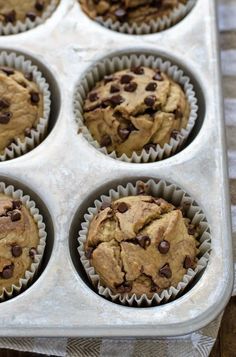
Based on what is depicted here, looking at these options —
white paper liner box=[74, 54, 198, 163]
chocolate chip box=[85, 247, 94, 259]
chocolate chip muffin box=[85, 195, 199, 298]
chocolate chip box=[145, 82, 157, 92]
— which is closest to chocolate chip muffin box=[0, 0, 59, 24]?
white paper liner box=[74, 54, 198, 163]

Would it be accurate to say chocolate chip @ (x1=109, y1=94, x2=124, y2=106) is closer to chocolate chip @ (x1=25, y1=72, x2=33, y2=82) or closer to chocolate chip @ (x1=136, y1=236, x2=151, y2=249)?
chocolate chip @ (x1=25, y1=72, x2=33, y2=82)

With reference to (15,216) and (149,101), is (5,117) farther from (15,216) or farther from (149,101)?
(149,101)

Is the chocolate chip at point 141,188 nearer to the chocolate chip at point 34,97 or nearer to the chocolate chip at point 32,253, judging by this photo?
the chocolate chip at point 32,253

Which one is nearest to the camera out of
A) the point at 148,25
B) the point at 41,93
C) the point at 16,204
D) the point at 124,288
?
the point at 124,288

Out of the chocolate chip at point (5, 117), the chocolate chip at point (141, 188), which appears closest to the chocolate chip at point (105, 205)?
the chocolate chip at point (141, 188)

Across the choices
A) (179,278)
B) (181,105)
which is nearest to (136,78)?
(181,105)

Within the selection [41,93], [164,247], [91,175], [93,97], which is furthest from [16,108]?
[164,247]
